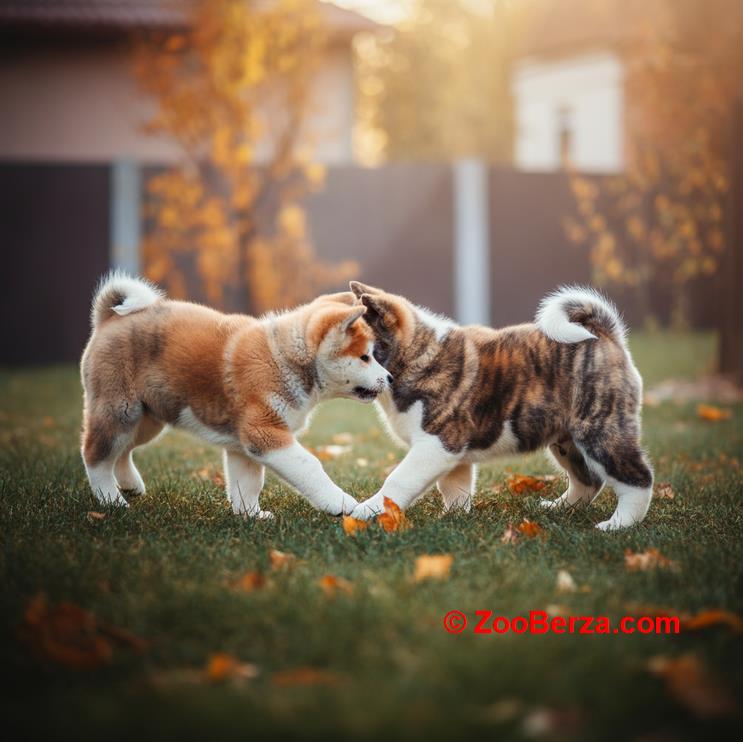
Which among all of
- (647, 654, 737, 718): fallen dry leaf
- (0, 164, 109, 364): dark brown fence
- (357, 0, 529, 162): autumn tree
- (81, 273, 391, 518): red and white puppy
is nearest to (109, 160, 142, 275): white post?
(0, 164, 109, 364): dark brown fence

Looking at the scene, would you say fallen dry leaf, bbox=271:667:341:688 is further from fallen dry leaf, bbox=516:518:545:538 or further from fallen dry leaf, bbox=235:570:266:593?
fallen dry leaf, bbox=516:518:545:538

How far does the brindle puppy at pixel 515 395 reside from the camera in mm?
3939

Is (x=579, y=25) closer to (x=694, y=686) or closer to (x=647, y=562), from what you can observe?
(x=647, y=562)

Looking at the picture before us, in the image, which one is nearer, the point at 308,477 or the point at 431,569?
the point at 431,569

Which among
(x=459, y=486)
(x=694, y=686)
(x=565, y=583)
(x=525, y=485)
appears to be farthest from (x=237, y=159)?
(x=694, y=686)

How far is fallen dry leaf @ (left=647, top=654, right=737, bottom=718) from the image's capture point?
2129mm

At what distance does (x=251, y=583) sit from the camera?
2.99 meters

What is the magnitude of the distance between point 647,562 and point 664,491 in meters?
1.42

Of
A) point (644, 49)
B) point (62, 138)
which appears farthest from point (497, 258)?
point (62, 138)

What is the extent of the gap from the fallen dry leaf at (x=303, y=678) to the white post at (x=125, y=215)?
9.71 metres

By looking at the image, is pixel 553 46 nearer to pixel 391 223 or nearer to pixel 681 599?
pixel 391 223

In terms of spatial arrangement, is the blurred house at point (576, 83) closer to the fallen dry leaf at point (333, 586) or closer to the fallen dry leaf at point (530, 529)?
the fallen dry leaf at point (530, 529)

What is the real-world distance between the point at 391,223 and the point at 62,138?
6.23 metres

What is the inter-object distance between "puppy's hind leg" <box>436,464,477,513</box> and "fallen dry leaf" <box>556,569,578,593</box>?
3.87 feet
